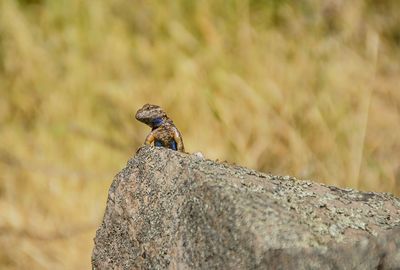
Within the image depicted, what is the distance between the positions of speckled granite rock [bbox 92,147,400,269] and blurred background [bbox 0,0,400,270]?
7.35 feet

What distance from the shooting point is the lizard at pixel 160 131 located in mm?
2402

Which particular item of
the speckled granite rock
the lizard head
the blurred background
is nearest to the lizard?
the lizard head

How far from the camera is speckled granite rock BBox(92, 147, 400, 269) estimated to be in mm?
1765

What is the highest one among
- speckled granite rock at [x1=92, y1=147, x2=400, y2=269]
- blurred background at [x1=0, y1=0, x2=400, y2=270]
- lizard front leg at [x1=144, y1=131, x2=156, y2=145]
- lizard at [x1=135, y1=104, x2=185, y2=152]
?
blurred background at [x1=0, y1=0, x2=400, y2=270]

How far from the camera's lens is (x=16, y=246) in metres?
5.04

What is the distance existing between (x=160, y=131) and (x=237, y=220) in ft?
2.19

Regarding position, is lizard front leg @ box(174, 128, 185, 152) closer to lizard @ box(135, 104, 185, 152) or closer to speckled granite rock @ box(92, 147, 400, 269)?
lizard @ box(135, 104, 185, 152)

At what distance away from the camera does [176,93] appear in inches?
200

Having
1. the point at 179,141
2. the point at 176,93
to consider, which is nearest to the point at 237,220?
the point at 179,141

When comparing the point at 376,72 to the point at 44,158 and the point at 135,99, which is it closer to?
the point at 135,99

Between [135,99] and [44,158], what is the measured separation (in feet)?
2.06

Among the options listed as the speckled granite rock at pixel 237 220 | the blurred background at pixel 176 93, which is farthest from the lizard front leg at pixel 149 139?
the blurred background at pixel 176 93

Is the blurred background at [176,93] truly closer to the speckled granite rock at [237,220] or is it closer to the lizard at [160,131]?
the lizard at [160,131]

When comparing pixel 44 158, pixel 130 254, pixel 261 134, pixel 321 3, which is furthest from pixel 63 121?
pixel 130 254
